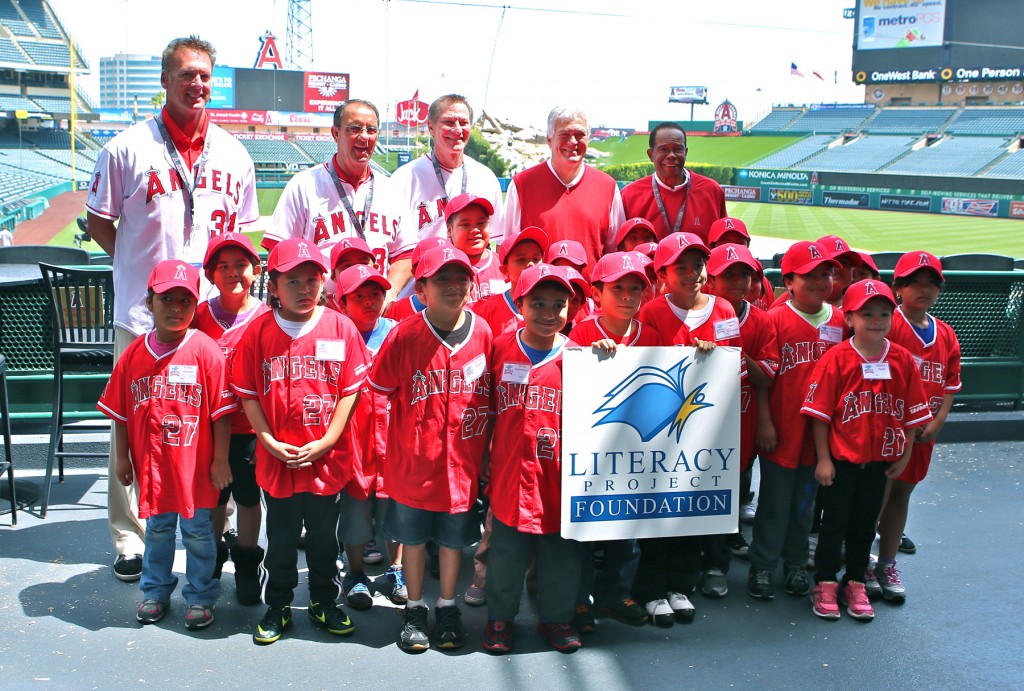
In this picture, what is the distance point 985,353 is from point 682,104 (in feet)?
205

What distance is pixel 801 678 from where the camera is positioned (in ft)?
11.7

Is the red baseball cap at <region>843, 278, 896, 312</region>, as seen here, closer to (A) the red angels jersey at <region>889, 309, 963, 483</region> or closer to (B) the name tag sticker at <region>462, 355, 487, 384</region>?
(A) the red angels jersey at <region>889, 309, 963, 483</region>

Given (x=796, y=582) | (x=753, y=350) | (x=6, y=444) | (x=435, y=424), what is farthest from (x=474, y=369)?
(x=6, y=444)

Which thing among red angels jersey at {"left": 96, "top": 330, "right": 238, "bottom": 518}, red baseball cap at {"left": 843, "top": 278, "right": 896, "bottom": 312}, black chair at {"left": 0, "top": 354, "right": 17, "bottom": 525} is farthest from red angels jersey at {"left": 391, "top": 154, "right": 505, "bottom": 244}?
black chair at {"left": 0, "top": 354, "right": 17, "bottom": 525}

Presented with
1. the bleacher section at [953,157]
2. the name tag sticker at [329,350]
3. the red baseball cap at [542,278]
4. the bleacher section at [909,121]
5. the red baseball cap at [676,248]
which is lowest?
the name tag sticker at [329,350]

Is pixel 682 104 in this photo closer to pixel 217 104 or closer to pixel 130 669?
pixel 217 104

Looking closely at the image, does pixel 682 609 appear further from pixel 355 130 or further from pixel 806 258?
pixel 355 130

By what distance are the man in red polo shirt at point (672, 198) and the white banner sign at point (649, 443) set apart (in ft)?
5.38

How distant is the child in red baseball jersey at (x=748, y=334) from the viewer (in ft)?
13.8

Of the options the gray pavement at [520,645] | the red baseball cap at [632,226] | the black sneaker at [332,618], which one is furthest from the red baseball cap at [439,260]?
the red baseball cap at [632,226]

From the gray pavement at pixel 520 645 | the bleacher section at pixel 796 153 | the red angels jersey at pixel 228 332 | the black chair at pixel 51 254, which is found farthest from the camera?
the bleacher section at pixel 796 153

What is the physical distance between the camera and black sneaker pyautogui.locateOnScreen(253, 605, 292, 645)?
3.72 m

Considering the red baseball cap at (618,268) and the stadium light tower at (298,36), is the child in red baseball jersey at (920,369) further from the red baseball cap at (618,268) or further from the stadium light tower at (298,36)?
the stadium light tower at (298,36)

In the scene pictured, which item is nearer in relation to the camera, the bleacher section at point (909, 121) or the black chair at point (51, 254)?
the black chair at point (51, 254)
